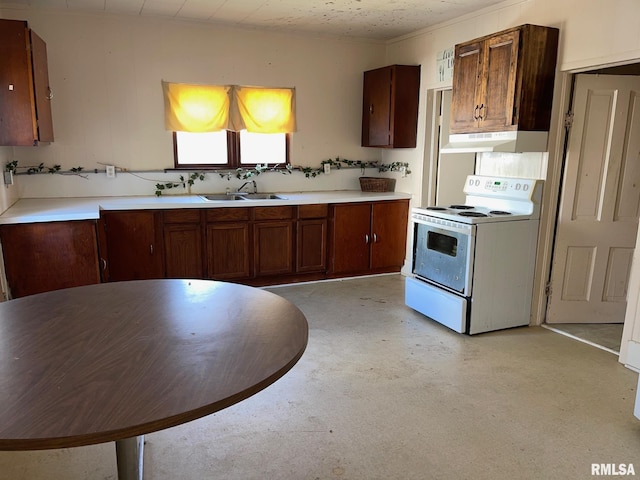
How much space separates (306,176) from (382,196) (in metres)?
0.89

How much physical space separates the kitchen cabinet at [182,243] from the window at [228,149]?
764mm

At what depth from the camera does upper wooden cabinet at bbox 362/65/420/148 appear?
4750mm

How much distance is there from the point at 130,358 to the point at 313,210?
3.37 metres

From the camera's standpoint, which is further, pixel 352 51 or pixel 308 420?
pixel 352 51

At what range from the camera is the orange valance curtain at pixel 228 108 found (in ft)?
14.8

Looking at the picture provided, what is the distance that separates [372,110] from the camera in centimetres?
510

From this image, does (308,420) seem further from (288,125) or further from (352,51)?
(352,51)

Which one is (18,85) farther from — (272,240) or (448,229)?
(448,229)

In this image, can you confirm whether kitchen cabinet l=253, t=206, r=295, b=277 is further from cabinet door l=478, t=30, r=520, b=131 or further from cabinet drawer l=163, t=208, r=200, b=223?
cabinet door l=478, t=30, r=520, b=131

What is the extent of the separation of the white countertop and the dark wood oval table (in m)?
1.69

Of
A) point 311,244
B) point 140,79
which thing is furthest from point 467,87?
point 140,79

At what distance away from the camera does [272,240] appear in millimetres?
4480

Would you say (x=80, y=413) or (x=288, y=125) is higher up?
(x=288, y=125)

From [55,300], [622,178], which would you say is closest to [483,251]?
[622,178]
